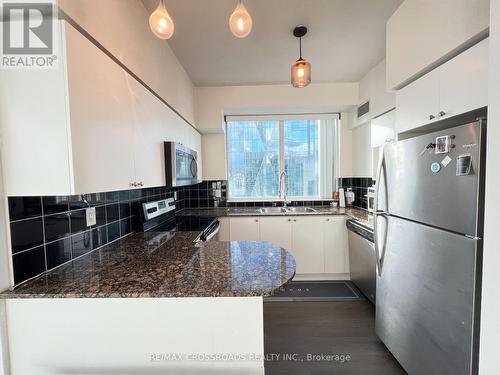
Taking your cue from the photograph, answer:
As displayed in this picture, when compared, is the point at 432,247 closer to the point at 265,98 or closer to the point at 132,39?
the point at 132,39

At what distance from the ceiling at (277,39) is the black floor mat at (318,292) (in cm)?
253

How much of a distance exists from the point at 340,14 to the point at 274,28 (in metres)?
0.51

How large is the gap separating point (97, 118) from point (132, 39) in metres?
0.69

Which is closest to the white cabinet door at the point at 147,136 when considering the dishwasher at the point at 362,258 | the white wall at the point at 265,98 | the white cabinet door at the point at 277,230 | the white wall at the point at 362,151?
the white wall at the point at 265,98

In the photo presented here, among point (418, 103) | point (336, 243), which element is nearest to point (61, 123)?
point (418, 103)

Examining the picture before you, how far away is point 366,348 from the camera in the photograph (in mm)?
1878

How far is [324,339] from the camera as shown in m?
1.98

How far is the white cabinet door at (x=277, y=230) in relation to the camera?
301 cm

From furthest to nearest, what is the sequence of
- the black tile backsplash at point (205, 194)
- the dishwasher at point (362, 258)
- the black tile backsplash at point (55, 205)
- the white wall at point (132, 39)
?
1. the black tile backsplash at point (205, 194)
2. the dishwasher at point (362, 258)
3. the black tile backsplash at point (55, 205)
4. the white wall at point (132, 39)

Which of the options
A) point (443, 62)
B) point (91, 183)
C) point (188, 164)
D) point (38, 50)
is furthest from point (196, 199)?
point (443, 62)

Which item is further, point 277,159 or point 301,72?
point 277,159

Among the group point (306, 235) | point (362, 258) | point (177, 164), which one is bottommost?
point (362, 258)

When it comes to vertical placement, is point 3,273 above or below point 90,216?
below

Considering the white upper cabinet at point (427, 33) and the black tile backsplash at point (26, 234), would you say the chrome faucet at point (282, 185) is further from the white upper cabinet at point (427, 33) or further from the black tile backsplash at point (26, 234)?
the black tile backsplash at point (26, 234)
